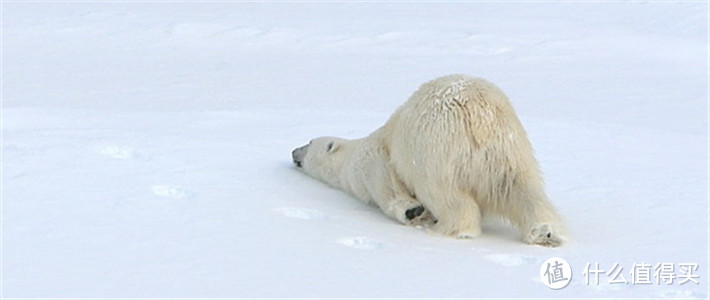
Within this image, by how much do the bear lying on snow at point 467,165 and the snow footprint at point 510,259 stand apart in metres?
0.24

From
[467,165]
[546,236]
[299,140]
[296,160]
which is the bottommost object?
[299,140]

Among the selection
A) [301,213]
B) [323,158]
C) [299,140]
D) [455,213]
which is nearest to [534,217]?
[455,213]

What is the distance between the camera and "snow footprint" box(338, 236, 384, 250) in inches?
188

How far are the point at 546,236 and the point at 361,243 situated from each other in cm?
78

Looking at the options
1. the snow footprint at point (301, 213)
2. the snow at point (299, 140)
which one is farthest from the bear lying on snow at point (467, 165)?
the snow footprint at point (301, 213)

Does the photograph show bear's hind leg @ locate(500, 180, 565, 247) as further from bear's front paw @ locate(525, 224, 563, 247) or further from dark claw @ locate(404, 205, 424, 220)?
dark claw @ locate(404, 205, 424, 220)

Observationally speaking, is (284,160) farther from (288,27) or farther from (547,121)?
(288,27)

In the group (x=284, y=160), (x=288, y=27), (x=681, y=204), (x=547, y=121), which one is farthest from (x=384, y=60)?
(x=681, y=204)

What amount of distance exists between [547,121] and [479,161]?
3042 mm

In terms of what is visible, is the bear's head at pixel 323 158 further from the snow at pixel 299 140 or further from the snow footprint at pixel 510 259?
the snow footprint at pixel 510 259

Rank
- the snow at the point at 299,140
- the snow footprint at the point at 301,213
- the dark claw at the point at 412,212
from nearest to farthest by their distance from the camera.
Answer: the snow at the point at 299,140, the snow footprint at the point at 301,213, the dark claw at the point at 412,212

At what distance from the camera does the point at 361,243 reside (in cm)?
483

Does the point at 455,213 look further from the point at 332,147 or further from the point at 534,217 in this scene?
the point at 332,147

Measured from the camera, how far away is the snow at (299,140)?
438 cm
